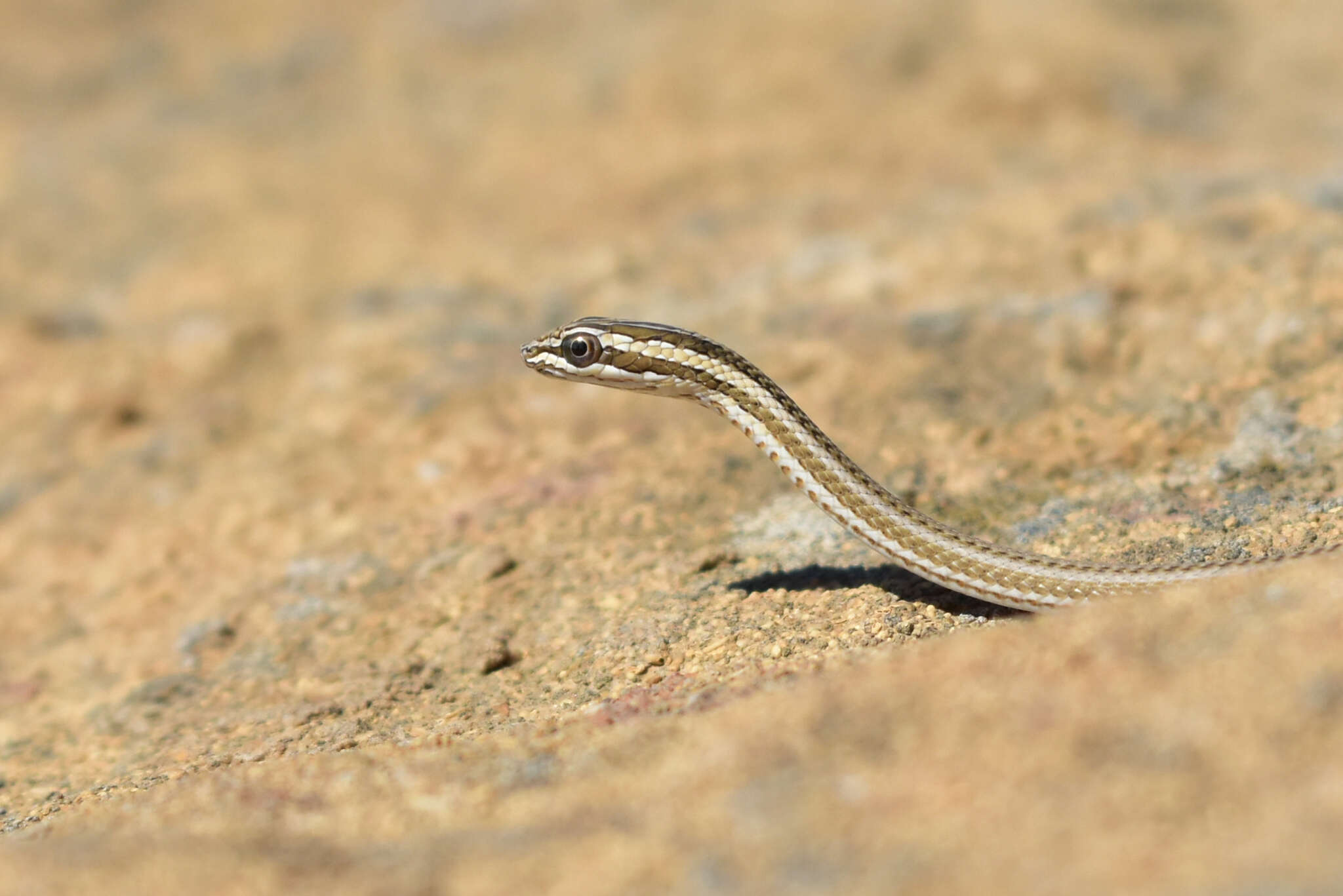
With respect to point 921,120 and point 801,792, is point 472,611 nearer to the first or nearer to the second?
point 801,792

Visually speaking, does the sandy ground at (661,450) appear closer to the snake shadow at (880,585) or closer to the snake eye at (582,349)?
the snake shadow at (880,585)

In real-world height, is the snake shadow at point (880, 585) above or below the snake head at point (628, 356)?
below

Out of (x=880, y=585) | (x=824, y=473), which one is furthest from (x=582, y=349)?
(x=880, y=585)

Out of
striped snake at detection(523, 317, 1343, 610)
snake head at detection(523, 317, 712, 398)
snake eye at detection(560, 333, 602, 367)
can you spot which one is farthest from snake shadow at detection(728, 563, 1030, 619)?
snake eye at detection(560, 333, 602, 367)

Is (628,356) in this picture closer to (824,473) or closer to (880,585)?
(824,473)

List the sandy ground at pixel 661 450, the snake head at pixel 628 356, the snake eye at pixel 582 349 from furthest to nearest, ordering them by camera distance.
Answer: the snake eye at pixel 582 349 → the snake head at pixel 628 356 → the sandy ground at pixel 661 450

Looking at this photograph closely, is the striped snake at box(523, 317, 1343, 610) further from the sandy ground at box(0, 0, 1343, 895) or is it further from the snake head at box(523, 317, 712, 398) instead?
the sandy ground at box(0, 0, 1343, 895)

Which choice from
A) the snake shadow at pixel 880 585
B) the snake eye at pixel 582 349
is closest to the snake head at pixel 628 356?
the snake eye at pixel 582 349

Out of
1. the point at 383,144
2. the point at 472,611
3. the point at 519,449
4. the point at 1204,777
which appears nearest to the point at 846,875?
the point at 1204,777
